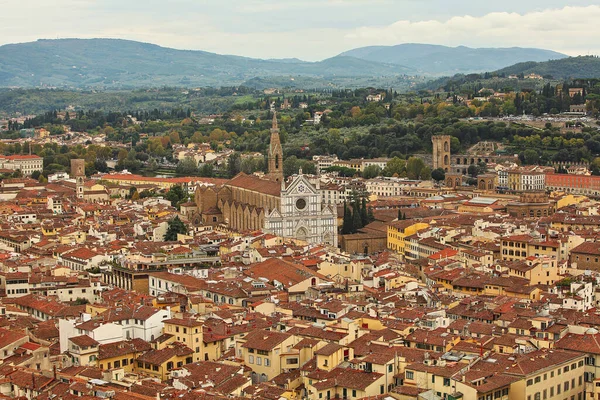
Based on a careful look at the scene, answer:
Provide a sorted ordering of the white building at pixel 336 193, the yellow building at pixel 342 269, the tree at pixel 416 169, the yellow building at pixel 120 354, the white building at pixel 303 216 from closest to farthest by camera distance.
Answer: the yellow building at pixel 120 354 < the yellow building at pixel 342 269 < the white building at pixel 303 216 < the white building at pixel 336 193 < the tree at pixel 416 169

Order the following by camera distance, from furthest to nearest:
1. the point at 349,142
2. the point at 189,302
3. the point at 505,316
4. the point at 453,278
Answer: the point at 349,142 < the point at 453,278 < the point at 189,302 < the point at 505,316

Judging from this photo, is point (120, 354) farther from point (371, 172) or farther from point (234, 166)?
point (234, 166)

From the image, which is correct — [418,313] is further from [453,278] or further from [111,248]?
[111,248]

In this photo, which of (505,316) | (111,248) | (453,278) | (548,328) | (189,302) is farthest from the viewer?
(111,248)

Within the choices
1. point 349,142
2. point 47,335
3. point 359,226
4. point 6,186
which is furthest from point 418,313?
point 349,142

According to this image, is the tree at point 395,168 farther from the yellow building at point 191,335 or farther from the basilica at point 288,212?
the yellow building at point 191,335

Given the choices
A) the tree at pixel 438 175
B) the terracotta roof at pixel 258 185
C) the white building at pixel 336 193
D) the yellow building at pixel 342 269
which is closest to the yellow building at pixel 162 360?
the yellow building at pixel 342 269

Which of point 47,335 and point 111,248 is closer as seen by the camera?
point 47,335
